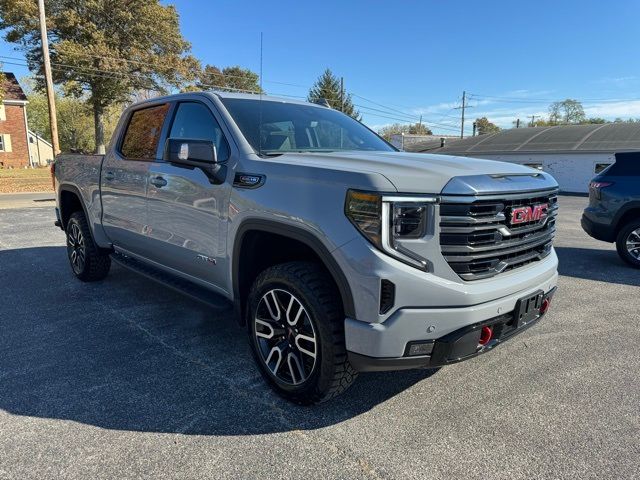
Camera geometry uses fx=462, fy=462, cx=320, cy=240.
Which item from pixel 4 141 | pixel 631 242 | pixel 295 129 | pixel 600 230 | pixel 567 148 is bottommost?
pixel 631 242

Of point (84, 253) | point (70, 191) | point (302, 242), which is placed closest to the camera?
point (302, 242)

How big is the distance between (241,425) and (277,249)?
1170 mm

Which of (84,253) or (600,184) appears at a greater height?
(600,184)

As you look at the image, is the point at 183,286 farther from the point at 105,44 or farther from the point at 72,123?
the point at 72,123

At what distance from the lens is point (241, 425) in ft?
8.87

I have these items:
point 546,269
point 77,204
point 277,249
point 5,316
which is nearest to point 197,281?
point 277,249

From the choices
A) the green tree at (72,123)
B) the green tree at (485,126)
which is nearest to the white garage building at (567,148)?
the green tree at (72,123)

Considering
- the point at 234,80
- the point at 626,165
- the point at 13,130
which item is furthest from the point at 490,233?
the point at 234,80

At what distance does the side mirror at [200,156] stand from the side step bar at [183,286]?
0.88 metres

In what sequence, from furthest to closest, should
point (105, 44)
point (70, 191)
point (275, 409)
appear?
point (105, 44), point (70, 191), point (275, 409)

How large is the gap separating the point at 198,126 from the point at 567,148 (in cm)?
3330

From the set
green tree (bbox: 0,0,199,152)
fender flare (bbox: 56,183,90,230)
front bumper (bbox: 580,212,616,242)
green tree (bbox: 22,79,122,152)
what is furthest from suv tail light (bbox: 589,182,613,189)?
Answer: green tree (bbox: 22,79,122,152)

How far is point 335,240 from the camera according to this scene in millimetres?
2457

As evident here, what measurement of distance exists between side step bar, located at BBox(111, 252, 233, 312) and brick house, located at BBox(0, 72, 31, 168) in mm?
42973
